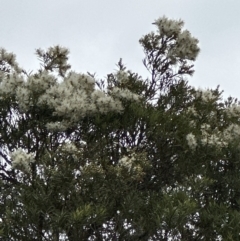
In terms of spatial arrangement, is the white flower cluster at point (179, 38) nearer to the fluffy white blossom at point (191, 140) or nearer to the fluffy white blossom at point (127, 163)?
the fluffy white blossom at point (191, 140)

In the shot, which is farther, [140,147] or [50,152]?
[140,147]

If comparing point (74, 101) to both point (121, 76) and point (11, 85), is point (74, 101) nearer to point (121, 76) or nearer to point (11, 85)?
point (11, 85)

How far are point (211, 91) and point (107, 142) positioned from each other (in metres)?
3.04

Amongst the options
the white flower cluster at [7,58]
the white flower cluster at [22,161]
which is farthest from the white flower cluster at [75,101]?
the white flower cluster at [7,58]

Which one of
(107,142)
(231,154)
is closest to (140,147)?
(107,142)

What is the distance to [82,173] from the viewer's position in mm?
7246

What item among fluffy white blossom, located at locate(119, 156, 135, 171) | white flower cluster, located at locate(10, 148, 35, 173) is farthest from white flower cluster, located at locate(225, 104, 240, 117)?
white flower cluster, located at locate(10, 148, 35, 173)

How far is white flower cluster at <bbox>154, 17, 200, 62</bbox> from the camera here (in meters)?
10.3

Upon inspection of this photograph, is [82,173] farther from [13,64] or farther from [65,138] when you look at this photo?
[13,64]

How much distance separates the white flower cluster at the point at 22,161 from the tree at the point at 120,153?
17 mm

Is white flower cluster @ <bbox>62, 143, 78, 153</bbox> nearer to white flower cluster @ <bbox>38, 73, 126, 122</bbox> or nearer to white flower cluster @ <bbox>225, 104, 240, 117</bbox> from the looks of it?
white flower cluster @ <bbox>38, 73, 126, 122</bbox>

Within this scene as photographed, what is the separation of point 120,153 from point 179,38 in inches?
118

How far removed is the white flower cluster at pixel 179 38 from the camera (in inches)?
404

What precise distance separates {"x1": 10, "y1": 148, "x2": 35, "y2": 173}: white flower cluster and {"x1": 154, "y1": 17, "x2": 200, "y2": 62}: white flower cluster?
4141 millimetres
